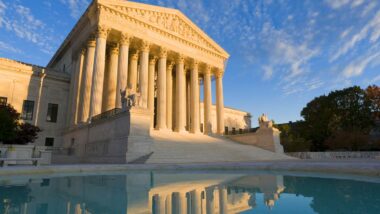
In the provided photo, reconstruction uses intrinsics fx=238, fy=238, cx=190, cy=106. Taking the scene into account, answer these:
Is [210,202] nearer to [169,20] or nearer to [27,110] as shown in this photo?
[169,20]

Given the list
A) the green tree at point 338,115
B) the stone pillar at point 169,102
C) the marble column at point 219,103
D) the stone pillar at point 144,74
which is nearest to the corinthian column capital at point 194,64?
the stone pillar at point 169,102

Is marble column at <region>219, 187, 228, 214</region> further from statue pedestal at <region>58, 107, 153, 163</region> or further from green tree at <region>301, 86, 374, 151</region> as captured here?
green tree at <region>301, 86, 374, 151</region>

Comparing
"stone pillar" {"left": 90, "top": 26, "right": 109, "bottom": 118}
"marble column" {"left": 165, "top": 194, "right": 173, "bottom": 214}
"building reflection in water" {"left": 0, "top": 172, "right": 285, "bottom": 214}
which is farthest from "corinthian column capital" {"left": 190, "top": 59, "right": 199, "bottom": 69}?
"marble column" {"left": 165, "top": 194, "right": 173, "bottom": 214}

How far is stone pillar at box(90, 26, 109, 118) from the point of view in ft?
80.1

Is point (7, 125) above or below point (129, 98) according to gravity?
below

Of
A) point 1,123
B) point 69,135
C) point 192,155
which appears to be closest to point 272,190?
point 192,155

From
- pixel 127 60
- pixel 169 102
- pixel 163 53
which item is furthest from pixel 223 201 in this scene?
pixel 169 102

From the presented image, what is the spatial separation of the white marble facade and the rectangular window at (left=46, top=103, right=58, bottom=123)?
0.83m

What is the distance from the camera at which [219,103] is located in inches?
1505

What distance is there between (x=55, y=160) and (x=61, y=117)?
35.3ft

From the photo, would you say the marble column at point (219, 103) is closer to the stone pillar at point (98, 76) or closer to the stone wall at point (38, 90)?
the stone pillar at point (98, 76)

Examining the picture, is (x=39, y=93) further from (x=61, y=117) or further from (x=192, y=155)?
(x=192, y=155)

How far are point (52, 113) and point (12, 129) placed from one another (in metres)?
9.36

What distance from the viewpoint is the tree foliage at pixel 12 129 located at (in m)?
22.3
